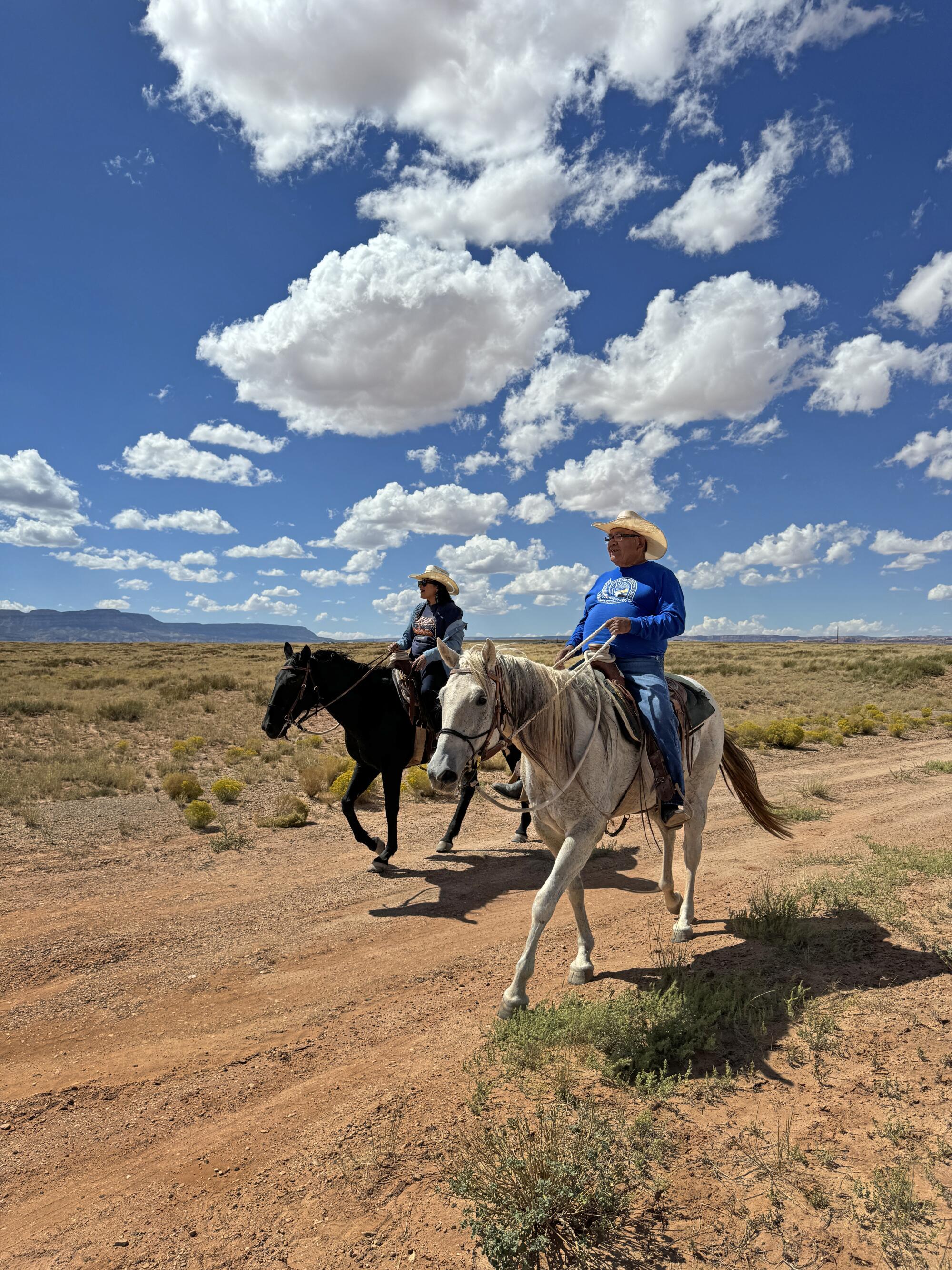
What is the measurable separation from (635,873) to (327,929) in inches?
144

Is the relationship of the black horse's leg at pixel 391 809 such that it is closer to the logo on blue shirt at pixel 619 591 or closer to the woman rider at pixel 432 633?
the woman rider at pixel 432 633

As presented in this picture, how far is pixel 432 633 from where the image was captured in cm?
808

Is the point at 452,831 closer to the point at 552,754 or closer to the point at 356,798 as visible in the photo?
the point at 356,798

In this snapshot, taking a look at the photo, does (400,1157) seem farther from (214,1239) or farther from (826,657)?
(826,657)

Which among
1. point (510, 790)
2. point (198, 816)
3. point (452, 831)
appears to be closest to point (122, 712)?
point (198, 816)

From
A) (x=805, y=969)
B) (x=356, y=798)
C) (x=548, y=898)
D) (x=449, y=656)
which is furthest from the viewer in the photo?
(x=356, y=798)

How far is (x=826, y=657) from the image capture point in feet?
173

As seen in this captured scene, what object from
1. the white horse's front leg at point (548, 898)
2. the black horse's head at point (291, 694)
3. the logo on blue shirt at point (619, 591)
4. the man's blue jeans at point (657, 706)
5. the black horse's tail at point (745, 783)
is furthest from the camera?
the black horse's head at point (291, 694)

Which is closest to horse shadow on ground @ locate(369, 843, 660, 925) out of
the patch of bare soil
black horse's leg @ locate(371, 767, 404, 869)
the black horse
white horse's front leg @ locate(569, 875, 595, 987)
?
the patch of bare soil

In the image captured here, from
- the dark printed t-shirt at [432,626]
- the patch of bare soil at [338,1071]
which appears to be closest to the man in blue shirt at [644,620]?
the patch of bare soil at [338,1071]

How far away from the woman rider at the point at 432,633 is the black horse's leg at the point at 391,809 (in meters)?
0.82

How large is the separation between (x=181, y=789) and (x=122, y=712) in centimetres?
1218

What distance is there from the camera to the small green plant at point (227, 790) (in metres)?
11.0

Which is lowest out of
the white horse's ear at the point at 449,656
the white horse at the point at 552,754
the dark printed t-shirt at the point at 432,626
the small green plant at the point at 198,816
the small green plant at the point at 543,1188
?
the small green plant at the point at 198,816
